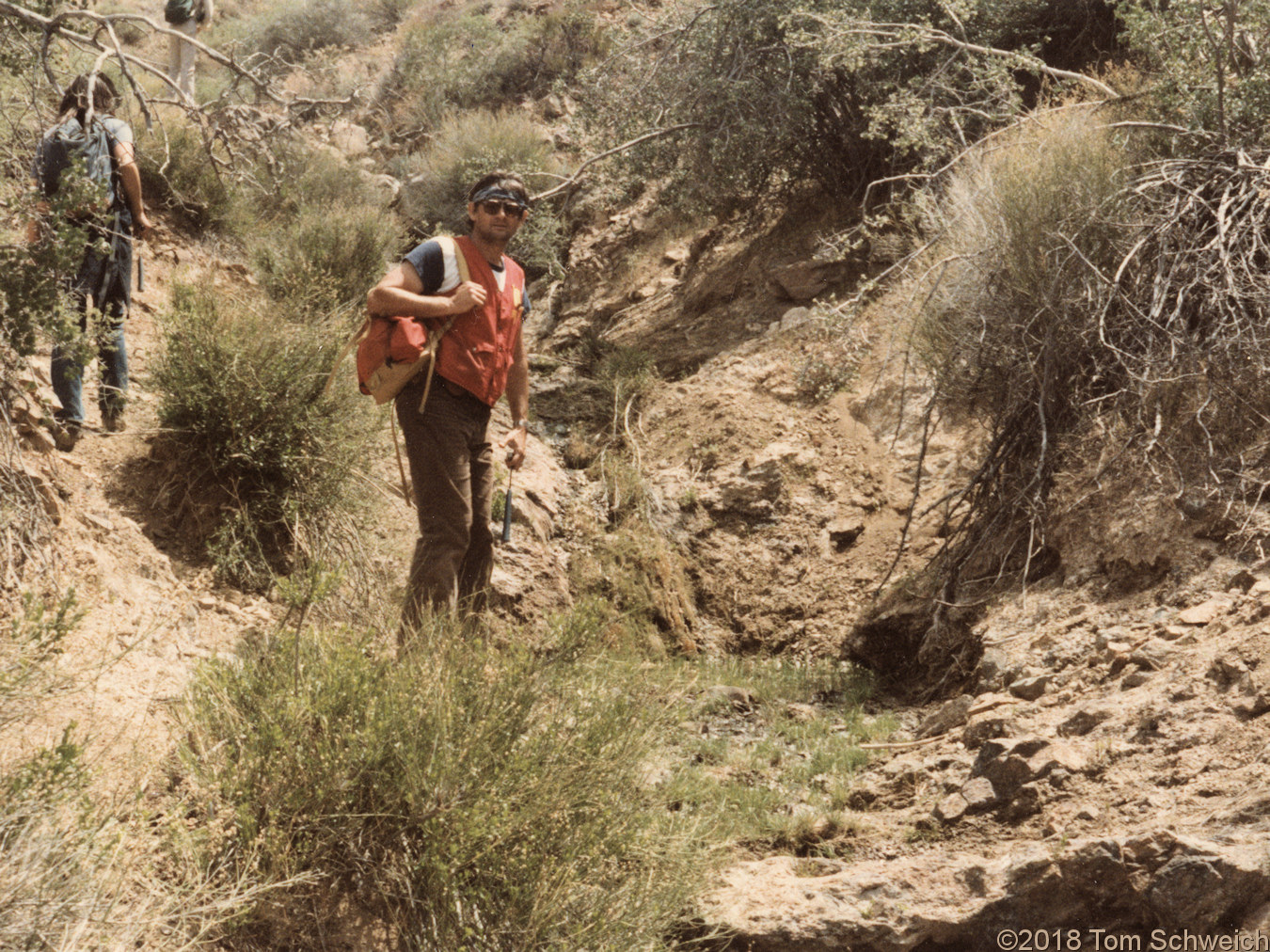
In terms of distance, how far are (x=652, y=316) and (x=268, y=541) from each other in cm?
429

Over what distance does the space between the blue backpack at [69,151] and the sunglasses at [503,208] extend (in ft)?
6.18

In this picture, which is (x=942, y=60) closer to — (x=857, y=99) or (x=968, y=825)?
(x=857, y=99)

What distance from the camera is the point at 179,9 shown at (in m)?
9.85

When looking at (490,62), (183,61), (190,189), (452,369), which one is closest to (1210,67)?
(452,369)

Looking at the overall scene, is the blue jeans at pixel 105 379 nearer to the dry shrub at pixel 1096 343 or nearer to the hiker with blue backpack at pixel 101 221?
the hiker with blue backpack at pixel 101 221

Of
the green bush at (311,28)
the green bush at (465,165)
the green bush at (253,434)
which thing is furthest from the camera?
the green bush at (311,28)

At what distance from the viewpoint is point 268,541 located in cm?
543

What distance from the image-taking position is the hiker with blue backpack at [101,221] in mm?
5023

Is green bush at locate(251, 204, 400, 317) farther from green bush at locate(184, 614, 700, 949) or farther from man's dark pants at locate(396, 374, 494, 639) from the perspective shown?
green bush at locate(184, 614, 700, 949)

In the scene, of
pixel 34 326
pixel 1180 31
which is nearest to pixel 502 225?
pixel 34 326

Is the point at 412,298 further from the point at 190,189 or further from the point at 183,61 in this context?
the point at 183,61

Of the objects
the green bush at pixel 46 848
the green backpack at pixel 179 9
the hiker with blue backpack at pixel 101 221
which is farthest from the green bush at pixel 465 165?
the green bush at pixel 46 848

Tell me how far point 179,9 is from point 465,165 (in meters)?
2.75

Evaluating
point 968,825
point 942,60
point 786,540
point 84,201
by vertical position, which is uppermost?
point 942,60
